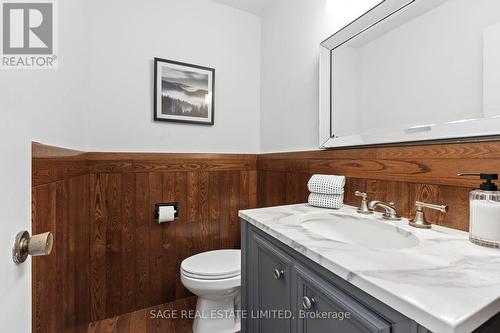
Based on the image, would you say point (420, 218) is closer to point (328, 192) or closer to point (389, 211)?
point (389, 211)

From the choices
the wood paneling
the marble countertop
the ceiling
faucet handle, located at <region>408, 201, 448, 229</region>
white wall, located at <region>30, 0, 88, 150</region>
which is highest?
the ceiling

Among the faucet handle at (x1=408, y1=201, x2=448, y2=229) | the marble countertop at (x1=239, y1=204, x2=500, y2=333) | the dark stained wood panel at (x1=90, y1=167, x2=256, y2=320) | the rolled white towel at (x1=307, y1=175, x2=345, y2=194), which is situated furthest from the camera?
the dark stained wood panel at (x1=90, y1=167, x2=256, y2=320)

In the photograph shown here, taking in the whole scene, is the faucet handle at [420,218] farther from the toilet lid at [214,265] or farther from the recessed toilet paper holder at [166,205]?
the recessed toilet paper holder at [166,205]

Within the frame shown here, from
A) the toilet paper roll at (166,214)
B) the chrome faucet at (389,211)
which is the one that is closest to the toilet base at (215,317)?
the toilet paper roll at (166,214)

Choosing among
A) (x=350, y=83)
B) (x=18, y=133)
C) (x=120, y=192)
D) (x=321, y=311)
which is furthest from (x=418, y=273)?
(x=120, y=192)

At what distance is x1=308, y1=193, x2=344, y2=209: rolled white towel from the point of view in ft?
3.91

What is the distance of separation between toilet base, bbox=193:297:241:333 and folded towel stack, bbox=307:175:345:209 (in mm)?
847

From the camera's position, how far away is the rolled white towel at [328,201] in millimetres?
1193

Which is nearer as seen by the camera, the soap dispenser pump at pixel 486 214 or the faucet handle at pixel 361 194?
the soap dispenser pump at pixel 486 214

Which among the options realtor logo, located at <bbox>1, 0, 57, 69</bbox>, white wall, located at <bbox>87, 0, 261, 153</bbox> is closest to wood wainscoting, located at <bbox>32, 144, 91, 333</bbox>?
realtor logo, located at <bbox>1, 0, 57, 69</bbox>

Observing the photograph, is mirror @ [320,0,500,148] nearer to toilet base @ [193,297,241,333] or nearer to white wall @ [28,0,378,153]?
white wall @ [28,0,378,153]

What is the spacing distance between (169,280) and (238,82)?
5.49 feet

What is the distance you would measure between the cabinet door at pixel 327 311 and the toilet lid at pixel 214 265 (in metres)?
0.68

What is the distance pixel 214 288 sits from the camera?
4.36 feet
